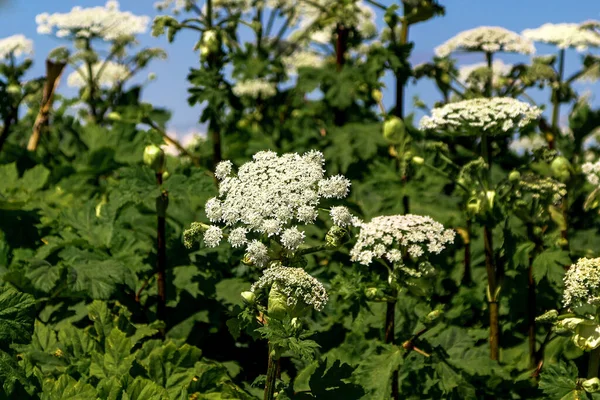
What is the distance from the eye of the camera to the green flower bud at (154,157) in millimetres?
3855

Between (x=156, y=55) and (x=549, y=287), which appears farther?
(x=156, y=55)

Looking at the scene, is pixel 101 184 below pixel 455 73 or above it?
below

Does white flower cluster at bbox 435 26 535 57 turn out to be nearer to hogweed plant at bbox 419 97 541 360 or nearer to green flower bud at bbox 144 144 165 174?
hogweed plant at bbox 419 97 541 360

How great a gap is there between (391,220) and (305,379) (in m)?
0.74

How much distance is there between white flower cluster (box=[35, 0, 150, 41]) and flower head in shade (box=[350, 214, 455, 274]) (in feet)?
14.6

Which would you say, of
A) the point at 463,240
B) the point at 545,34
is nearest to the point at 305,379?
the point at 463,240

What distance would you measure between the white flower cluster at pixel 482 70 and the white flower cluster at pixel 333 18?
2.83ft

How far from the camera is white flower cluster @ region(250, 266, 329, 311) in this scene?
261 centimetres

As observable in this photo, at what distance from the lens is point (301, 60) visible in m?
7.88

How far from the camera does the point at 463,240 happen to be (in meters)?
4.84

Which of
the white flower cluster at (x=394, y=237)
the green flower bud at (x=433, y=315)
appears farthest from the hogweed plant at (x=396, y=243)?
the green flower bud at (x=433, y=315)

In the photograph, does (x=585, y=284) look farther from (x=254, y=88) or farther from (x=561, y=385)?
(x=254, y=88)

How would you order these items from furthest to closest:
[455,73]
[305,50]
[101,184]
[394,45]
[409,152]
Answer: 1. [305,50]
2. [101,184]
3. [455,73]
4. [394,45]
5. [409,152]

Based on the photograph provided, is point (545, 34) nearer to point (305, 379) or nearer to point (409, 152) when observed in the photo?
point (409, 152)
